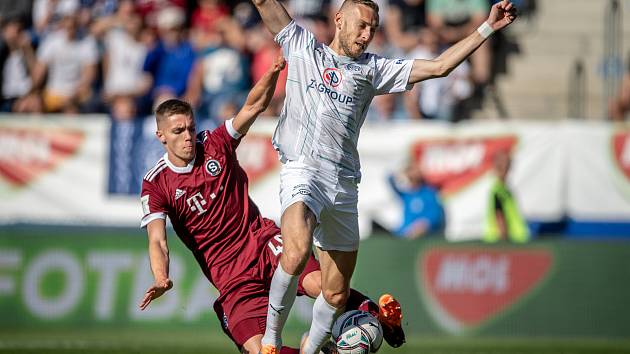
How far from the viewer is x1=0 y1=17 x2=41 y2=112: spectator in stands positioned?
18922 millimetres

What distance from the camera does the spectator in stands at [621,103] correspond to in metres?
18.2

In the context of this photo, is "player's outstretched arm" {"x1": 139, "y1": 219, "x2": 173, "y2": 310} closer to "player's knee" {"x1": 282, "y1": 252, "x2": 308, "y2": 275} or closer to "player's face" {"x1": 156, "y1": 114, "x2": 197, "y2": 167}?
"player's face" {"x1": 156, "y1": 114, "x2": 197, "y2": 167}

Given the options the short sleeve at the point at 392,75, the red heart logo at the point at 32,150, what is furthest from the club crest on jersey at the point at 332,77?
the red heart logo at the point at 32,150

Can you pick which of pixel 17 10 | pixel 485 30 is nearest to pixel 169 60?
pixel 17 10

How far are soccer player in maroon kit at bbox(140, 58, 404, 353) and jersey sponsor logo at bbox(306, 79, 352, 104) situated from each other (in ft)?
1.10

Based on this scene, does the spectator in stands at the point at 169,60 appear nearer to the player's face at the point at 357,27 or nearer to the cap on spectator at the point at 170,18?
the cap on spectator at the point at 170,18

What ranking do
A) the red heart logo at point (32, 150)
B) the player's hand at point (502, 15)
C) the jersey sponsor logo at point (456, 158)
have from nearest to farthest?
the player's hand at point (502, 15) < the jersey sponsor logo at point (456, 158) < the red heart logo at point (32, 150)

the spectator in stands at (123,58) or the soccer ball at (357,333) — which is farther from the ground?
the spectator in stands at (123,58)

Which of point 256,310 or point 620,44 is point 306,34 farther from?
point 620,44

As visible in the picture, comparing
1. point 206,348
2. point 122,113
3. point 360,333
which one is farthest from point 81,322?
point 360,333

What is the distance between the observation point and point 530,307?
15.5 metres

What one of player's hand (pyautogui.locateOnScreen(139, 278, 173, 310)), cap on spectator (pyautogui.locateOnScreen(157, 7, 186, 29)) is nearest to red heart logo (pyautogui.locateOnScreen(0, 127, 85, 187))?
cap on spectator (pyautogui.locateOnScreen(157, 7, 186, 29))

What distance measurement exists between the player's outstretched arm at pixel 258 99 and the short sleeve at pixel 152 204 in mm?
872

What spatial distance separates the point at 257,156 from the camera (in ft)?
56.3
